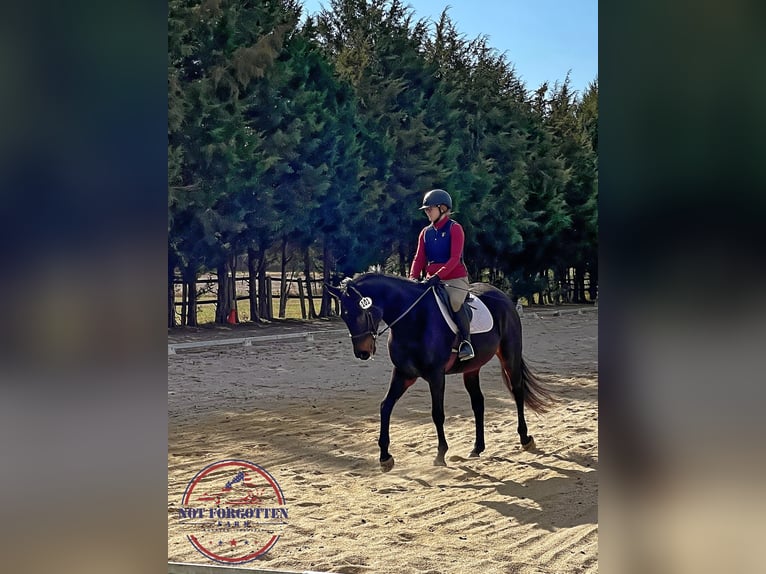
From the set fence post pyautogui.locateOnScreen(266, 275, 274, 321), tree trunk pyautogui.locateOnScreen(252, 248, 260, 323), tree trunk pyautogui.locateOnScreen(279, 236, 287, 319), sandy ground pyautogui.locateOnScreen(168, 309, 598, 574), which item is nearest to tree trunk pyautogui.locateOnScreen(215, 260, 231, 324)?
tree trunk pyautogui.locateOnScreen(252, 248, 260, 323)

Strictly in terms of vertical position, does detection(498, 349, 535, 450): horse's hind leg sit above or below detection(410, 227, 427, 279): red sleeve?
below

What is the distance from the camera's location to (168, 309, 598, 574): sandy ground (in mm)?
3131

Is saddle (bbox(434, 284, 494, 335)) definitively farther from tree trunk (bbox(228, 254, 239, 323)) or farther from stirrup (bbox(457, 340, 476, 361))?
tree trunk (bbox(228, 254, 239, 323))

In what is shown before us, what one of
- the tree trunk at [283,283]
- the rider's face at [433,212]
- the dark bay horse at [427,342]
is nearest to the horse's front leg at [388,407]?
the dark bay horse at [427,342]

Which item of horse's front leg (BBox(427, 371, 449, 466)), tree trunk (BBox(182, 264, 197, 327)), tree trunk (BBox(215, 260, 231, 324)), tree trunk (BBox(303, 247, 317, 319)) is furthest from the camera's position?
tree trunk (BBox(215, 260, 231, 324))

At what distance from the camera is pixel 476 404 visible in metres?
3.87

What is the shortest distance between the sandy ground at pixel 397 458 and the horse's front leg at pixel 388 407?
0.19ft

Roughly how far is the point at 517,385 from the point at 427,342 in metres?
0.69

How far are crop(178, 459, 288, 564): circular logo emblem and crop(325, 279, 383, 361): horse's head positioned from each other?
0.92 m

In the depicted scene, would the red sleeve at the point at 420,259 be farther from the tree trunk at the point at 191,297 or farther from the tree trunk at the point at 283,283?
the tree trunk at the point at 191,297

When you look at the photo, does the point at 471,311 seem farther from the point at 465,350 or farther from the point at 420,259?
the point at 420,259

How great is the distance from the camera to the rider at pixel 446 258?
354 cm

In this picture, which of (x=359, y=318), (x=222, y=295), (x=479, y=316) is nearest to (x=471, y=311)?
(x=479, y=316)
